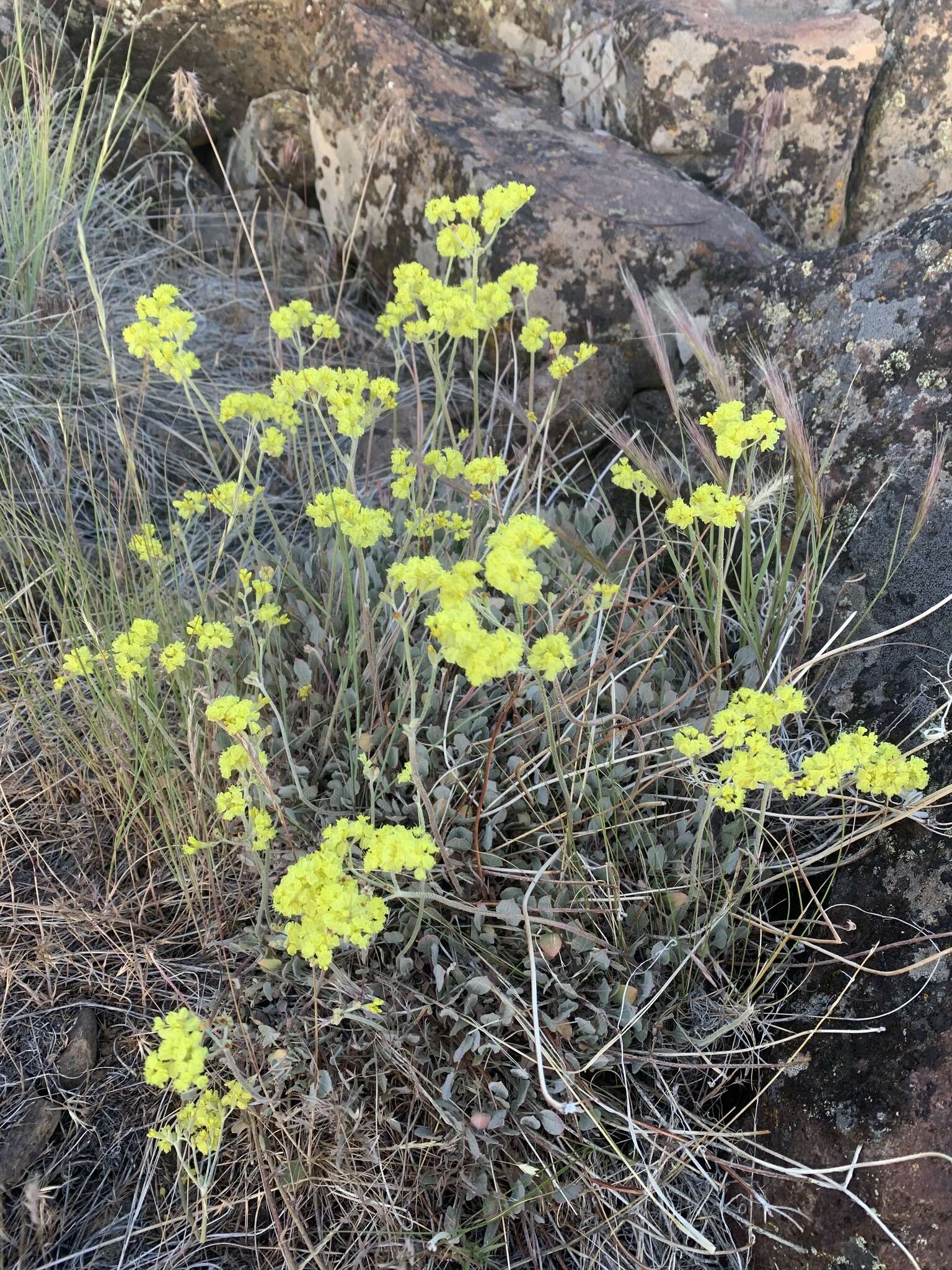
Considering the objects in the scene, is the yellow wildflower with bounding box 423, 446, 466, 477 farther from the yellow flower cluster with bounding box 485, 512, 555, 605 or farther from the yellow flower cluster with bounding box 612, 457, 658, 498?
the yellow flower cluster with bounding box 485, 512, 555, 605

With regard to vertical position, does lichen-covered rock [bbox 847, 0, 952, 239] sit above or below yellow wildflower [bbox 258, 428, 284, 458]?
above

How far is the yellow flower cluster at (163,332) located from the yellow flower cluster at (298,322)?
0.63 feet

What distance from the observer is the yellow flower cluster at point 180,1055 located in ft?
4.00

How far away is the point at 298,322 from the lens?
2033 mm

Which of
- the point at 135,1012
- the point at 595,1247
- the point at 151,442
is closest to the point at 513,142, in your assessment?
the point at 151,442

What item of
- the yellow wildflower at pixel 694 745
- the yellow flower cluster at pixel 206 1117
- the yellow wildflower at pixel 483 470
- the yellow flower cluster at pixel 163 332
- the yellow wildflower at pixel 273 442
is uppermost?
the yellow flower cluster at pixel 163 332

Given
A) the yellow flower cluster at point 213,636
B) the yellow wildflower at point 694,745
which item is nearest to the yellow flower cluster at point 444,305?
the yellow flower cluster at point 213,636

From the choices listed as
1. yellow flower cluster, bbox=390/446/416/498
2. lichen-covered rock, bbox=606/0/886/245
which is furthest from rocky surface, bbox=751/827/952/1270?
lichen-covered rock, bbox=606/0/886/245

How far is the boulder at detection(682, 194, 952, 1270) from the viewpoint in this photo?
1597mm

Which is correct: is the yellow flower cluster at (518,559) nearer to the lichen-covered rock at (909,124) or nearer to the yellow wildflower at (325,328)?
the yellow wildflower at (325,328)

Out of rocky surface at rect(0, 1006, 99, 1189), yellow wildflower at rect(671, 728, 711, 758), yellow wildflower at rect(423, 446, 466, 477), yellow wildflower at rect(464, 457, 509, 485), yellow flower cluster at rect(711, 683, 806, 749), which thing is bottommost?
rocky surface at rect(0, 1006, 99, 1189)

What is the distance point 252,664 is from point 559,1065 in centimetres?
99

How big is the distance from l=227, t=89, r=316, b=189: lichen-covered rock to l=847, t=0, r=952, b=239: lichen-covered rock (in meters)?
2.02

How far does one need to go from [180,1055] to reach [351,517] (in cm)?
85
